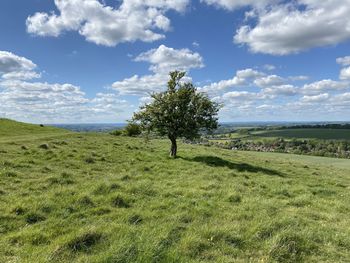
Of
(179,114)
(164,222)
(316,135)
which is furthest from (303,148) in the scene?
(164,222)

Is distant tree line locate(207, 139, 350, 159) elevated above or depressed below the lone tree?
below

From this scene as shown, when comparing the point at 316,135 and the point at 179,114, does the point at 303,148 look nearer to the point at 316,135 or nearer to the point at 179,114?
the point at 316,135

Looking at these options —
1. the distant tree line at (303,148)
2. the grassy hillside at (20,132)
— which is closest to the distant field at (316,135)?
the distant tree line at (303,148)

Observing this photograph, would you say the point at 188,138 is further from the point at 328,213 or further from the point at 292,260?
the point at 292,260

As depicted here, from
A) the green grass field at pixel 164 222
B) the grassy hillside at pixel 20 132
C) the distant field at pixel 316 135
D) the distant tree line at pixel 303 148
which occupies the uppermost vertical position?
the grassy hillside at pixel 20 132

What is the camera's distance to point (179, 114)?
3052 centimetres

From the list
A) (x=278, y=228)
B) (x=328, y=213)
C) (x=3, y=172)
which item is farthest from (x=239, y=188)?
(x=3, y=172)

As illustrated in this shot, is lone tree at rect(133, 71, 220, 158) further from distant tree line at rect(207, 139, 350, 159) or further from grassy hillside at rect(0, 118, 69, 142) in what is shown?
distant tree line at rect(207, 139, 350, 159)

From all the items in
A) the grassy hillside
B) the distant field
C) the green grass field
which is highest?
the grassy hillside

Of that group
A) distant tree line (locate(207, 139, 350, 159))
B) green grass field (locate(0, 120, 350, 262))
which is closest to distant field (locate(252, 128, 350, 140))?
distant tree line (locate(207, 139, 350, 159))

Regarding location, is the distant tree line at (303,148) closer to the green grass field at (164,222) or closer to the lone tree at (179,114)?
the lone tree at (179,114)

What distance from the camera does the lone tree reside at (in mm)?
30609

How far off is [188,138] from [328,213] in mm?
19064

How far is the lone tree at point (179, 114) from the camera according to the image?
30609 millimetres
